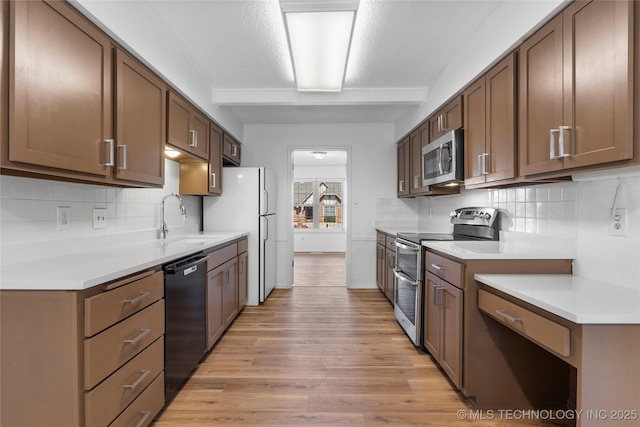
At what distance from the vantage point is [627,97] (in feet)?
3.85

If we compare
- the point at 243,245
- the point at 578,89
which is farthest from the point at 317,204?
the point at 578,89

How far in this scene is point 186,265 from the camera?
2004mm

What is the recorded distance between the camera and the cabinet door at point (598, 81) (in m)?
1.18

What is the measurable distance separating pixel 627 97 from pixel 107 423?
7.90 feet

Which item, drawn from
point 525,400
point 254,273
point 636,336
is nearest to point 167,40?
point 254,273

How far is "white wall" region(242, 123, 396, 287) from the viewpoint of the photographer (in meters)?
4.61

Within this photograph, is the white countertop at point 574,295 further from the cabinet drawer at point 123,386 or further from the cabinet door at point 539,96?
the cabinet drawer at point 123,386

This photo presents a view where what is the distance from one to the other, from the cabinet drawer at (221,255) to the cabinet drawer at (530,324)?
1946 mm

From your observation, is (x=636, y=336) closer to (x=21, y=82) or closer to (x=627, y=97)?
(x=627, y=97)

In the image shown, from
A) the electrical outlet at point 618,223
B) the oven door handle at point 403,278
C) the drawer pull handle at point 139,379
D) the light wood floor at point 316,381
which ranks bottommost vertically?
the light wood floor at point 316,381

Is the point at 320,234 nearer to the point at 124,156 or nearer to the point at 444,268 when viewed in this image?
the point at 444,268

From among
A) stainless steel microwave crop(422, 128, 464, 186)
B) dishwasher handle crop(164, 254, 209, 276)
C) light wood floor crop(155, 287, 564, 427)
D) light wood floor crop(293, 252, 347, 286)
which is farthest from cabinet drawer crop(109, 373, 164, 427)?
light wood floor crop(293, 252, 347, 286)

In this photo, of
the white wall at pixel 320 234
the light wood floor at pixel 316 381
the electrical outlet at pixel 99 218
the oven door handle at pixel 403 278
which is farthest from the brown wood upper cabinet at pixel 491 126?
the white wall at pixel 320 234

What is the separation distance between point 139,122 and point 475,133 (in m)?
2.34
